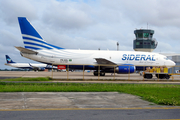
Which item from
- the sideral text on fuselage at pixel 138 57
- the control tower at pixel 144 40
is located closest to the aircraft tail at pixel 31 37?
the sideral text on fuselage at pixel 138 57

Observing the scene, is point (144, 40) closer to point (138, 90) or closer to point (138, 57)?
point (138, 57)

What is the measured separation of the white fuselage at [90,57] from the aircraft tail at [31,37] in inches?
28.8

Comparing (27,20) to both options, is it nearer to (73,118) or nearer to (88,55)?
(88,55)

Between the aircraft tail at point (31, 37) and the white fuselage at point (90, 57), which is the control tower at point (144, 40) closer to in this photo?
the white fuselage at point (90, 57)

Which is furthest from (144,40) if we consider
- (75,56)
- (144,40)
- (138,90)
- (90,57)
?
(138,90)

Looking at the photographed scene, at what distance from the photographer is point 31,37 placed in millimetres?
30703

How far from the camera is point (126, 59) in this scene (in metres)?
32.2

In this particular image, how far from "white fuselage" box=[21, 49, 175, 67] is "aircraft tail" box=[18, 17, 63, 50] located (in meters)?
0.73

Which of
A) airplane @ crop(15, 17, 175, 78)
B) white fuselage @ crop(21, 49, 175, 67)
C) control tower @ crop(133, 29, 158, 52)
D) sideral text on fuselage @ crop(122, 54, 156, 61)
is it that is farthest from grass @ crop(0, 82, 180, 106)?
control tower @ crop(133, 29, 158, 52)

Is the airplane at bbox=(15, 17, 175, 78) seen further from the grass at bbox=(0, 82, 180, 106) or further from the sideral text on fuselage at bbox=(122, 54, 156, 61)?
the grass at bbox=(0, 82, 180, 106)

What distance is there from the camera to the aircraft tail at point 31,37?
30.1 m

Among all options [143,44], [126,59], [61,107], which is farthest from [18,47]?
[143,44]

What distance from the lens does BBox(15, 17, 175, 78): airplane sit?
30328 mm

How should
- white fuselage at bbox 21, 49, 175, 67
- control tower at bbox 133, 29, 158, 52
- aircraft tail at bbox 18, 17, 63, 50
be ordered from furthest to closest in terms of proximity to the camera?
control tower at bbox 133, 29, 158, 52 → white fuselage at bbox 21, 49, 175, 67 → aircraft tail at bbox 18, 17, 63, 50
